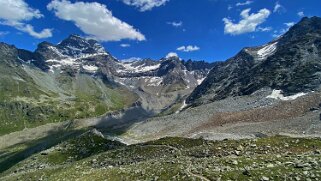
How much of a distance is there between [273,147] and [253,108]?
86266 millimetres

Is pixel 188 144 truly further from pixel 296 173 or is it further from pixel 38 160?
pixel 38 160

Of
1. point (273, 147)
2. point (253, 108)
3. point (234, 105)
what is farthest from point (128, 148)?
point (234, 105)

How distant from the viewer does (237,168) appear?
3503 centimetres

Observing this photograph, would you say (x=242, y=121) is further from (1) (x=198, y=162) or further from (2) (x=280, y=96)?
(1) (x=198, y=162)

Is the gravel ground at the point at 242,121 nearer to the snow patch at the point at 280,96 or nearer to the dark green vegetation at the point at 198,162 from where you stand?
the snow patch at the point at 280,96

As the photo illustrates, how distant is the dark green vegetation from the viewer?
32.4 metres

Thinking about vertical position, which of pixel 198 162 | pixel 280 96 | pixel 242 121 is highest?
pixel 280 96

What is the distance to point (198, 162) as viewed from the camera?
134ft

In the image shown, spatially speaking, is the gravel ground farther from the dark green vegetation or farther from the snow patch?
the dark green vegetation

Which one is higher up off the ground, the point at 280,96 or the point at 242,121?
the point at 280,96

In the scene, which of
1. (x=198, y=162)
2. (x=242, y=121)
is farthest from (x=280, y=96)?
(x=198, y=162)

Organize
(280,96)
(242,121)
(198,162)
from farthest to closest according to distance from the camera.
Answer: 1. (280,96)
2. (242,121)
3. (198,162)

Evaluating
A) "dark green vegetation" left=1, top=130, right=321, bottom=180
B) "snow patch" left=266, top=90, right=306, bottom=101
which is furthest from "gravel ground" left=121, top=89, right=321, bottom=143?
"dark green vegetation" left=1, top=130, right=321, bottom=180

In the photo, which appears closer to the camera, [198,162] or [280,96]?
[198,162]
